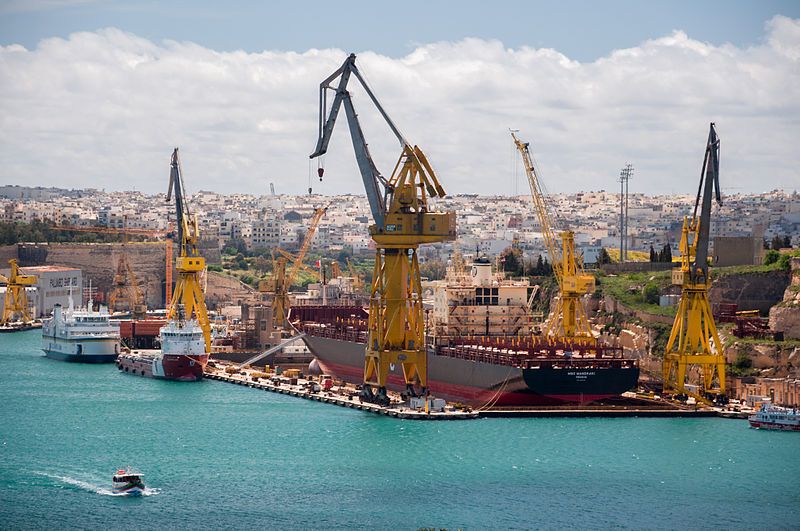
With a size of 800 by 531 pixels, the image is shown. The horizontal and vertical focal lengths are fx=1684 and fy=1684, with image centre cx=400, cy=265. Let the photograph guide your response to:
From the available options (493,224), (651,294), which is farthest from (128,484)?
(493,224)

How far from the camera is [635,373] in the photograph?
173 ft

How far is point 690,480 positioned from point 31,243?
7995 centimetres

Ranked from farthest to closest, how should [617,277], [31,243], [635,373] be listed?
[31,243] → [617,277] → [635,373]

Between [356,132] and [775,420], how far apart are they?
53.8ft

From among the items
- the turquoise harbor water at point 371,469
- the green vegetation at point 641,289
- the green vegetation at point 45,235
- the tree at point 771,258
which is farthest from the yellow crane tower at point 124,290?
Result: the turquoise harbor water at point 371,469

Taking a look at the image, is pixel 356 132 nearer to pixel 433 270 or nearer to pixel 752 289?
pixel 752 289

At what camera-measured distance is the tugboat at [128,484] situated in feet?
130

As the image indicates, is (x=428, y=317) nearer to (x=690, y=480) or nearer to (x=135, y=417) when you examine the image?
(x=135, y=417)

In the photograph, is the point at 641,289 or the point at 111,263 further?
the point at 111,263

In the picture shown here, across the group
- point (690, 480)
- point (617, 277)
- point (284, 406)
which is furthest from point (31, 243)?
point (690, 480)

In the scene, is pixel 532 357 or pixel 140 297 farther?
pixel 140 297

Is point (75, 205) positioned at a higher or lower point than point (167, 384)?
higher

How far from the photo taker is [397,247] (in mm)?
53812

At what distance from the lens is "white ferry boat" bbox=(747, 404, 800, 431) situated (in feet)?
161
